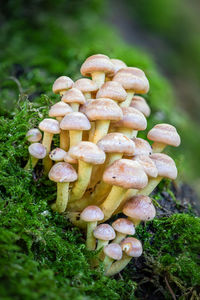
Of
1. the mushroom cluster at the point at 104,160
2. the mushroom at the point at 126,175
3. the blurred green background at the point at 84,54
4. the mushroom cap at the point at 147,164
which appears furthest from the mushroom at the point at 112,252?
the blurred green background at the point at 84,54

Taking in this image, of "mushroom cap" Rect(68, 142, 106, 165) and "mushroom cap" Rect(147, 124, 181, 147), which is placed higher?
"mushroom cap" Rect(147, 124, 181, 147)

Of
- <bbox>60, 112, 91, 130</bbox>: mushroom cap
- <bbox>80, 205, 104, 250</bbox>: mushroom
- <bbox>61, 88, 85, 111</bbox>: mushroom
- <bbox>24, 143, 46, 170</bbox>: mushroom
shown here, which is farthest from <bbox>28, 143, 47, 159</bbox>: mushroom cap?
<bbox>80, 205, 104, 250</bbox>: mushroom

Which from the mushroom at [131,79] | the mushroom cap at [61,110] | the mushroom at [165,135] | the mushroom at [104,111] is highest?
the mushroom at [131,79]

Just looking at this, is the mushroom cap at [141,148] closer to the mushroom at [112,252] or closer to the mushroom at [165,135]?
the mushroom at [165,135]

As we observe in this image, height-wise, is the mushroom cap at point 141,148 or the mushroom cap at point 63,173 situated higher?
the mushroom cap at point 141,148

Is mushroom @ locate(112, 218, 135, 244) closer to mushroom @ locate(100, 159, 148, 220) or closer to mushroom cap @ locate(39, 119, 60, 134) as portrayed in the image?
mushroom @ locate(100, 159, 148, 220)

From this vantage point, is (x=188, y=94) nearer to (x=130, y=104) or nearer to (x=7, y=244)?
(x=130, y=104)
